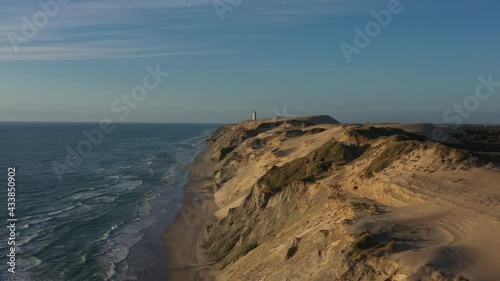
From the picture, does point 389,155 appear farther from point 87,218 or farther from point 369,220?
point 87,218

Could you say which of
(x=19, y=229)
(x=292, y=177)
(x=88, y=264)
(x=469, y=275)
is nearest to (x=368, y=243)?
(x=469, y=275)

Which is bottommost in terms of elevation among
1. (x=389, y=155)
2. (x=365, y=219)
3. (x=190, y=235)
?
(x=190, y=235)

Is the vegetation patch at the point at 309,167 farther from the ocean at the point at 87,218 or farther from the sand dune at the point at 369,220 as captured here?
the ocean at the point at 87,218

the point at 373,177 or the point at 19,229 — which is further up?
the point at 373,177

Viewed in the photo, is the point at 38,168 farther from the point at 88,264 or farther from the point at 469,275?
the point at 469,275

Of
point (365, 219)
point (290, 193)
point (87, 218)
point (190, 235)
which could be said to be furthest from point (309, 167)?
point (87, 218)

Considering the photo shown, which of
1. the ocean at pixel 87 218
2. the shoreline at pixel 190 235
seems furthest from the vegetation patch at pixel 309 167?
the ocean at pixel 87 218
